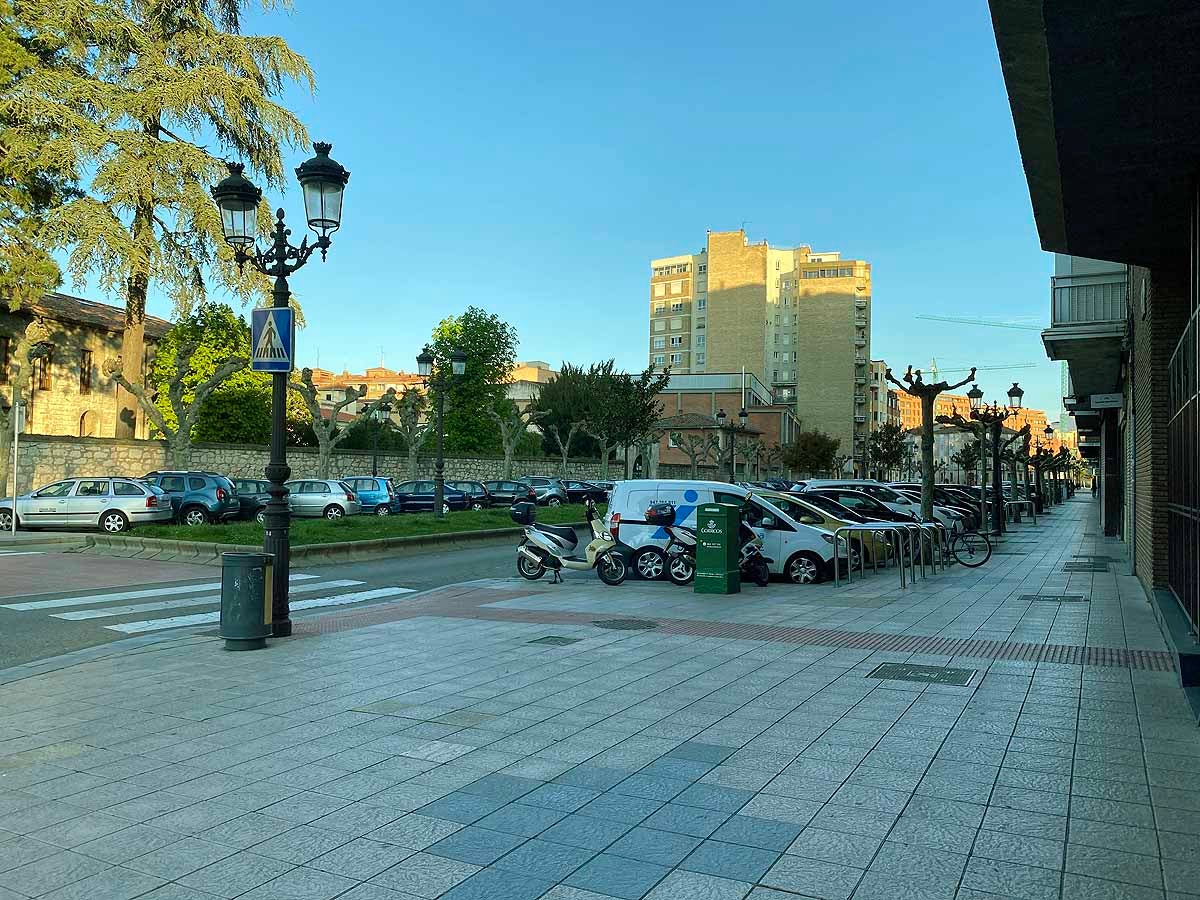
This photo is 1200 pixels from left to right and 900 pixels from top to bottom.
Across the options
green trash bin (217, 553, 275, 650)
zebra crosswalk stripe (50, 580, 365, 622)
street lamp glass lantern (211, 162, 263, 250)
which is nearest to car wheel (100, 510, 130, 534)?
zebra crosswalk stripe (50, 580, 365, 622)

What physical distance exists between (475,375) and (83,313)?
2516 centimetres

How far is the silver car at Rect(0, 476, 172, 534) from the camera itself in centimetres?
2506

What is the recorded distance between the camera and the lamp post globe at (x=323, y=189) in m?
10.5

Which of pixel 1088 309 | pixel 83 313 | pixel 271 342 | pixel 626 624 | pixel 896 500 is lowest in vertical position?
pixel 626 624

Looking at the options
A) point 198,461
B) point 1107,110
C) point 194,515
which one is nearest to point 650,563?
point 1107,110

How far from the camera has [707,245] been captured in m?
111

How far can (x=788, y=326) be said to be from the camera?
113 meters

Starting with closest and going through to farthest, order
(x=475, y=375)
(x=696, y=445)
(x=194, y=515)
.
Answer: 1. (x=194, y=515)
2. (x=475, y=375)
3. (x=696, y=445)

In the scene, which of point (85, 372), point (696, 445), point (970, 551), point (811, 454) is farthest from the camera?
point (811, 454)

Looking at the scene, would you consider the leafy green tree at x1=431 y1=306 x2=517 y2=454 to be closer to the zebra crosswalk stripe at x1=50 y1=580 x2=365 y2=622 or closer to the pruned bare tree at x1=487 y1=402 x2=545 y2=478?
the pruned bare tree at x1=487 y1=402 x2=545 y2=478

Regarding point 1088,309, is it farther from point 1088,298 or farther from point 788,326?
point 788,326

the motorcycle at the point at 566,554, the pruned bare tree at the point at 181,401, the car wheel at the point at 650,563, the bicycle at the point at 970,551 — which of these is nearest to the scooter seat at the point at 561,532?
the motorcycle at the point at 566,554

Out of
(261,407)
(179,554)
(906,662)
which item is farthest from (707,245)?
(906,662)

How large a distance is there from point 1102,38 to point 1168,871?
447 cm
